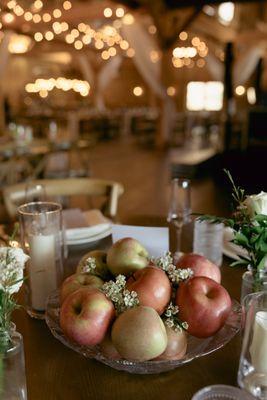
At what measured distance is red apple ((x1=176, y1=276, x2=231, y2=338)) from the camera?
78 centimetres

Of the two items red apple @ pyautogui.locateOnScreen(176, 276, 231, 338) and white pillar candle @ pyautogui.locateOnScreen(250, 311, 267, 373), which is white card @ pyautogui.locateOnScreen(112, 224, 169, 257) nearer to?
red apple @ pyautogui.locateOnScreen(176, 276, 231, 338)

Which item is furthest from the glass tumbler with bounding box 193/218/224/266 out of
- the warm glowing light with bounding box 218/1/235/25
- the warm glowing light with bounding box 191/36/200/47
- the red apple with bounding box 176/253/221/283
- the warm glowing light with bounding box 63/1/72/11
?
the warm glowing light with bounding box 218/1/235/25

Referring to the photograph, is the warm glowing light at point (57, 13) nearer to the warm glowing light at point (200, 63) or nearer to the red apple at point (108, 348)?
the red apple at point (108, 348)

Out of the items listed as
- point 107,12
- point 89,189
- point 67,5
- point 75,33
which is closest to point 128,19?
point 107,12

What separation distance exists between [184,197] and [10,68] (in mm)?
14905

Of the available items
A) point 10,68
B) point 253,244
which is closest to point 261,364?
point 253,244

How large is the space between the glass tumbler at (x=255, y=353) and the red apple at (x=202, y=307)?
0.24 feet

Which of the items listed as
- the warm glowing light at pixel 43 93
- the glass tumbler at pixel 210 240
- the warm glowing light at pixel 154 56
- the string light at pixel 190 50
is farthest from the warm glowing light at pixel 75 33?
the glass tumbler at pixel 210 240

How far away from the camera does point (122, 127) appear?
1354 centimetres

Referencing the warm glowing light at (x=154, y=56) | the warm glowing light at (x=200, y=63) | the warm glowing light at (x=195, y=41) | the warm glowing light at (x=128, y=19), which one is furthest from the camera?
the warm glowing light at (x=200, y=63)

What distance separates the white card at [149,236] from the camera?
46.7 inches

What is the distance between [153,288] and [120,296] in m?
0.07

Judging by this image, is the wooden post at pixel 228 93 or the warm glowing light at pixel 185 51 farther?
the warm glowing light at pixel 185 51

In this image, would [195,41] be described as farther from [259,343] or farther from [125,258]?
[259,343]
